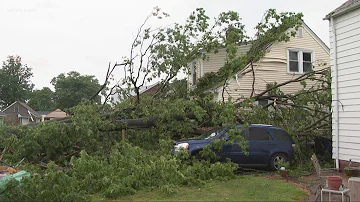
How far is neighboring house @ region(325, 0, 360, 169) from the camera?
878 cm

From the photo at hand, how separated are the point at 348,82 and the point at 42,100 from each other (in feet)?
270

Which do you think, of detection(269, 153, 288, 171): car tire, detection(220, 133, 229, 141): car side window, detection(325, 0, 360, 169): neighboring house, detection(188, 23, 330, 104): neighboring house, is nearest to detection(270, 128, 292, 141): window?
detection(269, 153, 288, 171): car tire

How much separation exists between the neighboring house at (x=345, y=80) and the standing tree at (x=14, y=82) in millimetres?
80406

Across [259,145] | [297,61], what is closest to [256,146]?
[259,145]

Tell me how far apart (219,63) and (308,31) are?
5470mm

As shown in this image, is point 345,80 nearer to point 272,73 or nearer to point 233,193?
point 233,193

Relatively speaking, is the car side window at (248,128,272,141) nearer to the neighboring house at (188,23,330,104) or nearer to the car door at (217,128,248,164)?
the car door at (217,128,248,164)

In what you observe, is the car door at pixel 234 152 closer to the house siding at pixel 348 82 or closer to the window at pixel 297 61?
the house siding at pixel 348 82

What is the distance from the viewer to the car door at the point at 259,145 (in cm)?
Result: 981

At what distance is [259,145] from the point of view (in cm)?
995

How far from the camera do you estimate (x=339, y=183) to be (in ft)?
19.2

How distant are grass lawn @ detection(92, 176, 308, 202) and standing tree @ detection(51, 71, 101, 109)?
67.6 meters

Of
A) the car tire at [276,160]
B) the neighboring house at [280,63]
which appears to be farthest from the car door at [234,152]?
the neighboring house at [280,63]

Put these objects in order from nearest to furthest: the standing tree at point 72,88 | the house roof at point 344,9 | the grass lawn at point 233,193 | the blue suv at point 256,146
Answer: the grass lawn at point 233,193 < the house roof at point 344,9 < the blue suv at point 256,146 < the standing tree at point 72,88
